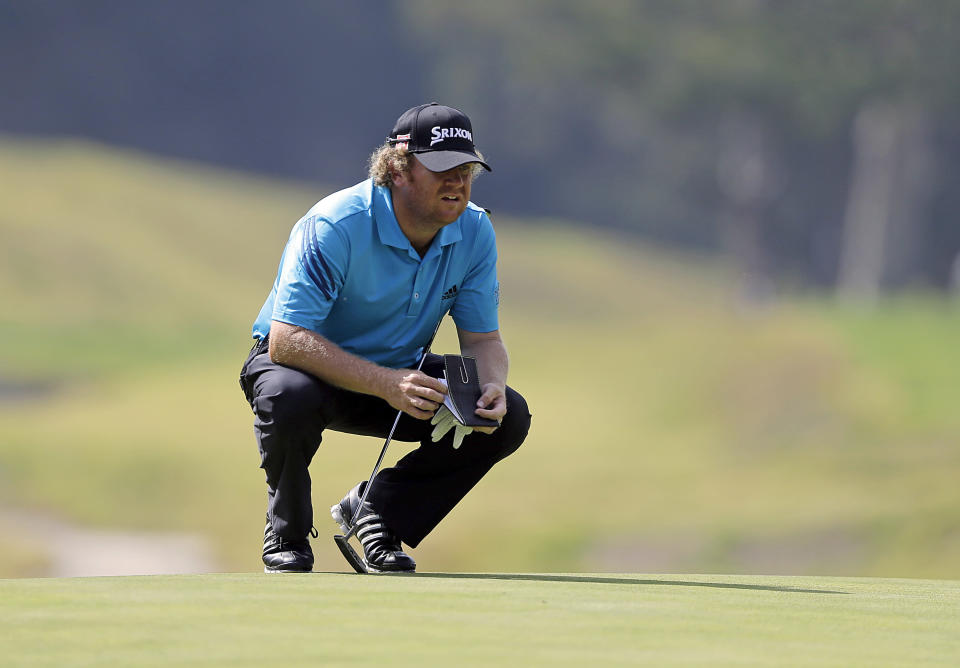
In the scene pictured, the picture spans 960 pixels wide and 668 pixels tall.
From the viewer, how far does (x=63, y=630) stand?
3.80 metres

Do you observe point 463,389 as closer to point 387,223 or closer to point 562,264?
point 387,223

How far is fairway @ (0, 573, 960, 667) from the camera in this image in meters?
3.55

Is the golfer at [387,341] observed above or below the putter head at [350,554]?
above

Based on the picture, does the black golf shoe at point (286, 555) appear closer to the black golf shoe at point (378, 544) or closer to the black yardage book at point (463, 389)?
the black golf shoe at point (378, 544)

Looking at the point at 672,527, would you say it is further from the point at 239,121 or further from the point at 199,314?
the point at 239,121

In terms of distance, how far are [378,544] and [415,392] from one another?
68 centimetres

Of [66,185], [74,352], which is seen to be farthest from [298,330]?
[66,185]

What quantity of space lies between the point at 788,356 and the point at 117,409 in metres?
8.88

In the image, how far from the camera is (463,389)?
5.23 metres

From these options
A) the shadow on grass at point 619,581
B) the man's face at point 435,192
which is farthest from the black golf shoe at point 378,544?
the man's face at point 435,192

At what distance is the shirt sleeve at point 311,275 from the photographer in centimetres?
520

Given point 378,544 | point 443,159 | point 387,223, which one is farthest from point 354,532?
point 443,159

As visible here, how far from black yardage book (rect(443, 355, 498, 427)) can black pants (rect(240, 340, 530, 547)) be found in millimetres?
304

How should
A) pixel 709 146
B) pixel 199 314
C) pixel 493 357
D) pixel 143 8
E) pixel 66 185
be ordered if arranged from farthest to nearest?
pixel 143 8, pixel 709 146, pixel 66 185, pixel 199 314, pixel 493 357
